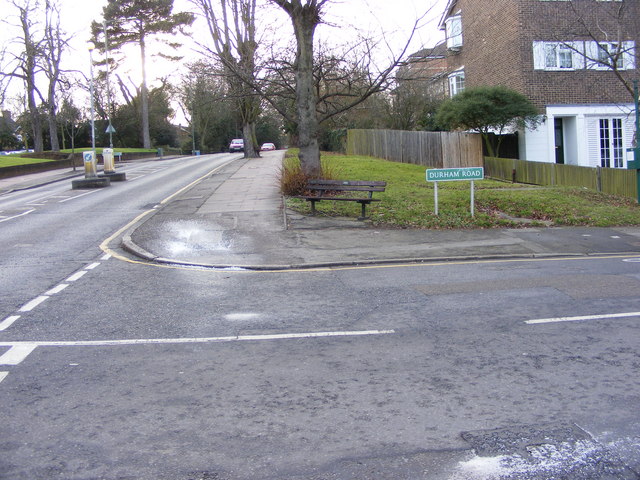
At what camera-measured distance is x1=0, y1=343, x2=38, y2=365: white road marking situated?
612 centimetres

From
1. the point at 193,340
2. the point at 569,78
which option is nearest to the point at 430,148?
the point at 569,78

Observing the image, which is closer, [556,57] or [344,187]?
[344,187]

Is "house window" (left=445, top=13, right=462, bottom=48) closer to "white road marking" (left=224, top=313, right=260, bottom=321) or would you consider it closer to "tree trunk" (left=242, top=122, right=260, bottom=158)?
"tree trunk" (left=242, top=122, right=260, bottom=158)

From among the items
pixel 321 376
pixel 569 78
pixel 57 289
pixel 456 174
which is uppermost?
pixel 569 78

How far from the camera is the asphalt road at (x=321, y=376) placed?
420cm

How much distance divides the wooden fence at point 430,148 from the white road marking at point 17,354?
2531cm

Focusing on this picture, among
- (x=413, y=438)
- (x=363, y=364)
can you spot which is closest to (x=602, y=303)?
(x=363, y=364)

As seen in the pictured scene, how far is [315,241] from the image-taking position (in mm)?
13586

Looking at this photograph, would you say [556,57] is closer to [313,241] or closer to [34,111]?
[313,241]

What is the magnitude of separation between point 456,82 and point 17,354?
115 ft

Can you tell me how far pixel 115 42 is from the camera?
5819 centimetres

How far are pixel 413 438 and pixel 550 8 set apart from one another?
3015 centimetres

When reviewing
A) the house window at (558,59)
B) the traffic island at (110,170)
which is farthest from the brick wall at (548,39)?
the traffic island at (110,170)

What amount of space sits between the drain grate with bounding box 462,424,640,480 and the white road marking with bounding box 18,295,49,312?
615cm
